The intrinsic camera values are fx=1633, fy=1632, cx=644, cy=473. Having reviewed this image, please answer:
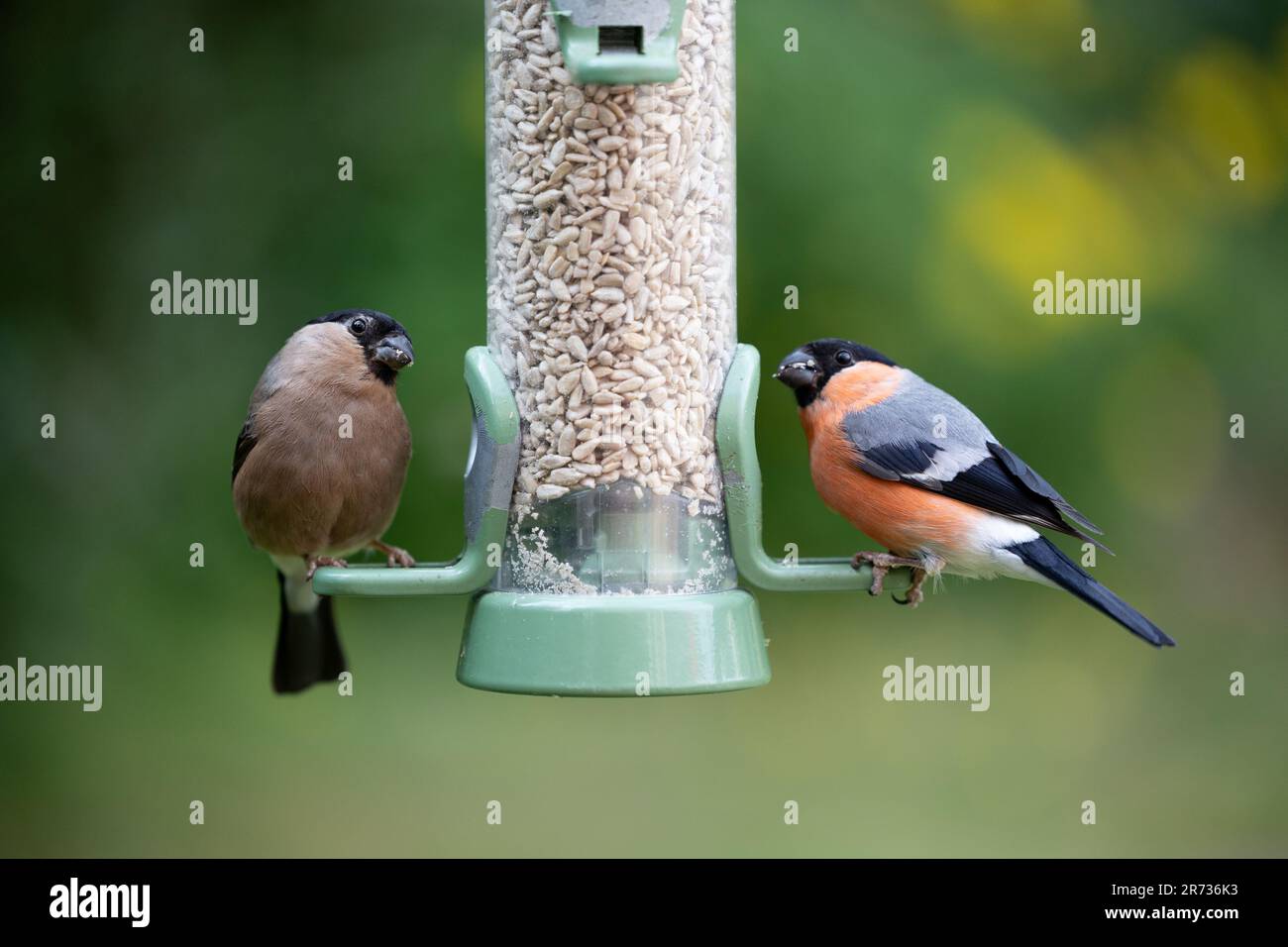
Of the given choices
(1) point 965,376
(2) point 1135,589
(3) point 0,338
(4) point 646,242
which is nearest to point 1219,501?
(2) point 1135,589

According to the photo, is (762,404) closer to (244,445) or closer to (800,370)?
(800,370)

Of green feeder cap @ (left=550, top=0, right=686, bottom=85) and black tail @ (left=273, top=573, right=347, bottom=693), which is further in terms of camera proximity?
black tail @ (left=273, top=573, right=347, bottom=693)

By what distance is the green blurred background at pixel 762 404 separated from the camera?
6238 mm

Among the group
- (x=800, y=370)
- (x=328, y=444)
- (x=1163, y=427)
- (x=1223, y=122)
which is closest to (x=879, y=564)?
(x=800, y=370)

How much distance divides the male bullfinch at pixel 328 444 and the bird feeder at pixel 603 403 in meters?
0.61

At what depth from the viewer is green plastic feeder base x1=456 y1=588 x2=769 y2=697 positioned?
391 cm

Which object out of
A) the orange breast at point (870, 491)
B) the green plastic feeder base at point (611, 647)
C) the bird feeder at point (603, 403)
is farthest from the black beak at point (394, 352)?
the orange breast at point (870, 491)

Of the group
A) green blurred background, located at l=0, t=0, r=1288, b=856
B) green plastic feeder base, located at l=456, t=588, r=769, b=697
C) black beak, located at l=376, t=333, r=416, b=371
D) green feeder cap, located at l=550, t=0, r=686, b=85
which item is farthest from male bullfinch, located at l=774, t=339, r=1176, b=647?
green blurred background, located at l=0, t=0, r=1288, b=856

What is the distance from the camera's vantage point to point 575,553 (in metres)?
4.13

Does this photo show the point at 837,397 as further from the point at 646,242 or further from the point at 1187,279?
the point at 1187,279

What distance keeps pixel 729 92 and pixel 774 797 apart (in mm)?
2905

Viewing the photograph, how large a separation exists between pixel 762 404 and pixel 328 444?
6.65 feet

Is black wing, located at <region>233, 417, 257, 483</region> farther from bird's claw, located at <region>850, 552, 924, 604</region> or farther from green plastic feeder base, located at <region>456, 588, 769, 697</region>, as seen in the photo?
bird's claw, located at <region>850, 552, 924, 604</region>

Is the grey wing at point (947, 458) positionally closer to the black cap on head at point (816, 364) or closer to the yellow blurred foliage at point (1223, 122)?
the black cap on head at point (816, 364)
